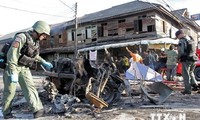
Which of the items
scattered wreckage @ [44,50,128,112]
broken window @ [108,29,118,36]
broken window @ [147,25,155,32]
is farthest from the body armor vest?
broken window @ [108,29,118,36]

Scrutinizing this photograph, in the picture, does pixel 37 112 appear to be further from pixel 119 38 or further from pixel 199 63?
pixel 119 38

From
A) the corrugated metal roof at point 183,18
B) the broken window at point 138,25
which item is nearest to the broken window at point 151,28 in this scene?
the broken window at point 138,25

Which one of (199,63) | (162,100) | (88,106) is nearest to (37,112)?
(88,106)

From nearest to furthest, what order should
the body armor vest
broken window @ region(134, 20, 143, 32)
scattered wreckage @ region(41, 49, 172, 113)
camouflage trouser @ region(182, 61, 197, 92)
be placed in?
the body armor vest
scattered wreckage @ region(41, 49, 172, 113)
camouflage trouser @ region(182, 61, 197, 92)
broken window @ region(134, 20, 143, 32)

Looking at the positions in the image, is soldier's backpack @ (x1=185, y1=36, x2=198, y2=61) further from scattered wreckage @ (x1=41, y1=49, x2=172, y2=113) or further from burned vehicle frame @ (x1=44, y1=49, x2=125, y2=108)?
burned vehicle frame @ (x1=44, y1=49, x2=125, y2=108)

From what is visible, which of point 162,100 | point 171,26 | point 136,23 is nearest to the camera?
point 162,100

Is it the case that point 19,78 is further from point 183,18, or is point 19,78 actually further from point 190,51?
point 183,18

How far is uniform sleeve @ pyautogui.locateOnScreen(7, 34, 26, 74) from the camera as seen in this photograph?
505 cm

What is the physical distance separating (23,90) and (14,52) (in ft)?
2.51

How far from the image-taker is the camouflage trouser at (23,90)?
16.8ft

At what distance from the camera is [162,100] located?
643 centimetres

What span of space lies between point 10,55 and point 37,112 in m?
1.15

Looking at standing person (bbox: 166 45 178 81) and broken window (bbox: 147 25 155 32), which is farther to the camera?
broken window (bbox: 147 25 155 32)

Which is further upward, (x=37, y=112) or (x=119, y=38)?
(x=119, y=38)
